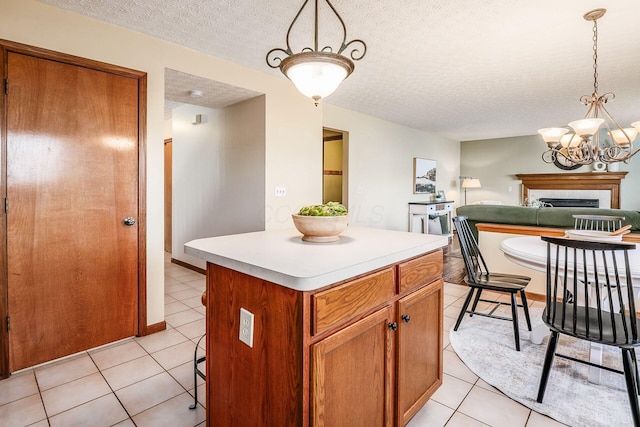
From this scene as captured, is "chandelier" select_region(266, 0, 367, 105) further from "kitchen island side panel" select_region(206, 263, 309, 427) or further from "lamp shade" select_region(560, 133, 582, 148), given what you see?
"lamp shade" select_region(560, 133, 582, 148)

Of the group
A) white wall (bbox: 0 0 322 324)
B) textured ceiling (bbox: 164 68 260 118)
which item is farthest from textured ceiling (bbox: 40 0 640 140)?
textured ceiling (bbox: 164 68 260 118)

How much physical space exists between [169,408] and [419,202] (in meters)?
5.78

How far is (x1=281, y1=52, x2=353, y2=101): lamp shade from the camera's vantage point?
151 cm

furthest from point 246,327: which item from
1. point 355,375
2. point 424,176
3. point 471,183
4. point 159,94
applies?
point 471,183

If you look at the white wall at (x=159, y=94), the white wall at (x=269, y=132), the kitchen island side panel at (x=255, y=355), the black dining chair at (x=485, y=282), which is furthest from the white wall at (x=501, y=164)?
the kitchen island side panel at (x=255, y=355)

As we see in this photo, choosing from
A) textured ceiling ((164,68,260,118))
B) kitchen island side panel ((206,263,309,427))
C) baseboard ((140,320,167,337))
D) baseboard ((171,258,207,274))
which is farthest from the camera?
baseboard ((171,258,207,274))

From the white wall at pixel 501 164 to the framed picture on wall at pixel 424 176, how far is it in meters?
1.72

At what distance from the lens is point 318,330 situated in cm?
103

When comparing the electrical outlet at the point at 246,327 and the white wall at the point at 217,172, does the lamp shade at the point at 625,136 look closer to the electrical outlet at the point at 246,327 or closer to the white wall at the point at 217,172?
the white wall at the point at 217,172

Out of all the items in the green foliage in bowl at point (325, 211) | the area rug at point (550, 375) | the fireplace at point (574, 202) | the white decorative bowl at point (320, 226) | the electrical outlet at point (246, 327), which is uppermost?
the fireplace at point (574, 202)

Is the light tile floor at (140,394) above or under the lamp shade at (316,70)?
under

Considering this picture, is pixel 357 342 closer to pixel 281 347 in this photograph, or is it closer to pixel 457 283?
pixel 281 347

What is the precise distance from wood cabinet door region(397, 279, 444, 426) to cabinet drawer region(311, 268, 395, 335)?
0.50 feet

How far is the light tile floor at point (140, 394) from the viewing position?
1.70 m
